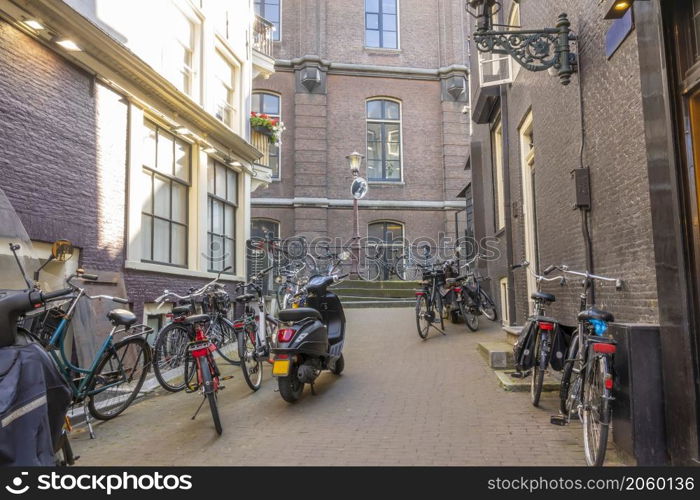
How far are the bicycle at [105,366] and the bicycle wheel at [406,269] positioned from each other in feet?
36.9

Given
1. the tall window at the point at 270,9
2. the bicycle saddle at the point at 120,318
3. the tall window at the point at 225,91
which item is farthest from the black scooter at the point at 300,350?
the tall window at the point at 270,9

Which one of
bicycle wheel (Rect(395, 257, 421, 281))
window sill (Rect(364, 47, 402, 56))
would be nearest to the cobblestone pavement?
bicycle wheel (Rect(395, 257, 421, 281))

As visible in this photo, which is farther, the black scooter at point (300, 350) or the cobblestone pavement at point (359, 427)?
the black scooter at point (300, 350)

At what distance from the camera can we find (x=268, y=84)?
1972cm

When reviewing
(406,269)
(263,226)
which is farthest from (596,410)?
(263,226)

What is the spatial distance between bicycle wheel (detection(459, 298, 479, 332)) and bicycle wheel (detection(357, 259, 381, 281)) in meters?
6.59

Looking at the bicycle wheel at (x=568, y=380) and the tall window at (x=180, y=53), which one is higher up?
the tall window at (x=180, y=53)

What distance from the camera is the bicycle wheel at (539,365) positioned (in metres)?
5.04

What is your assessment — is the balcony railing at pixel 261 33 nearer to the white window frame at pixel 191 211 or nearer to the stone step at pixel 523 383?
the white window frame at pixel 191 211

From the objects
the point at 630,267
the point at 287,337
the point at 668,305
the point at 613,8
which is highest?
the point at 613,8
